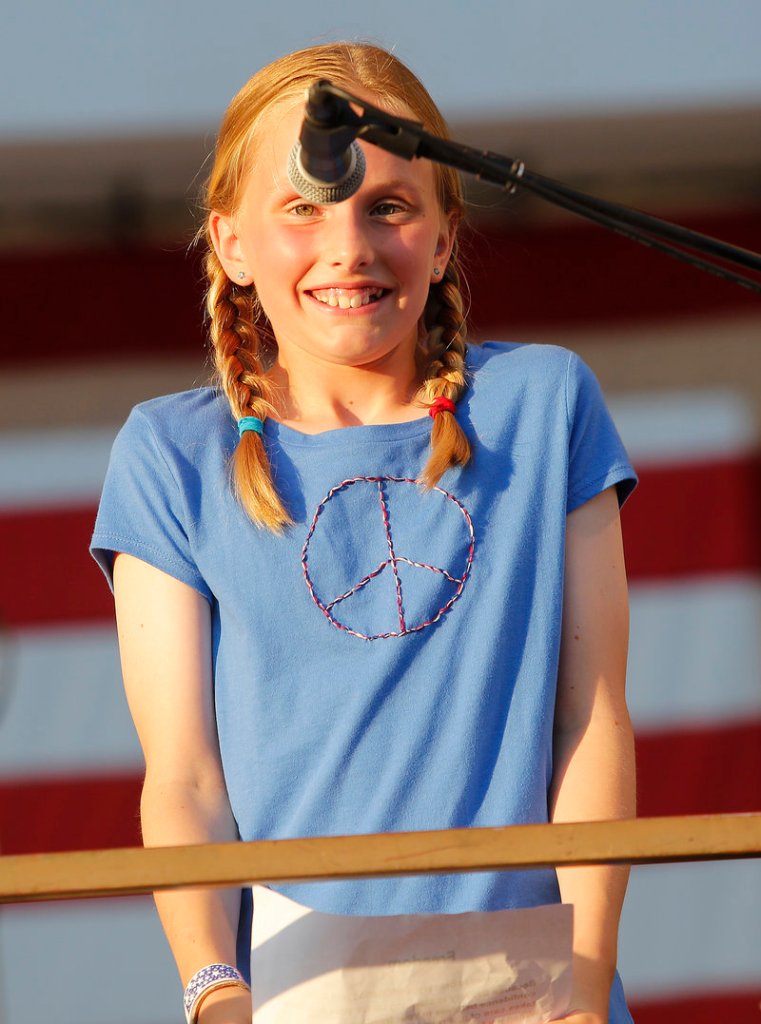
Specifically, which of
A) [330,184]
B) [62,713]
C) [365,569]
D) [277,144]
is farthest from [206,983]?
[62,713]

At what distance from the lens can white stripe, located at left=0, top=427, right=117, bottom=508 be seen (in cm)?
314

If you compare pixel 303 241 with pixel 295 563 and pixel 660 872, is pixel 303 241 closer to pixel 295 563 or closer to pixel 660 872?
pixel 295 563

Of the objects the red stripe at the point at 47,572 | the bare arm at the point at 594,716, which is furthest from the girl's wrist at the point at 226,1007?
the red stripe at the point at 47,572

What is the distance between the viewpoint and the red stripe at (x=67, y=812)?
3055 millimetres

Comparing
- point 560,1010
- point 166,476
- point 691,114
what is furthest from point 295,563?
point 691,114

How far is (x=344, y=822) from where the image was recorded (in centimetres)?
114

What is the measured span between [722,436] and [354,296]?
85.1 inches

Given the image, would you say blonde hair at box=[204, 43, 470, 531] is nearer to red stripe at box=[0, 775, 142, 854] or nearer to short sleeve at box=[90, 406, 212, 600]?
short sleeve at box=[90, 406, 212, 600]

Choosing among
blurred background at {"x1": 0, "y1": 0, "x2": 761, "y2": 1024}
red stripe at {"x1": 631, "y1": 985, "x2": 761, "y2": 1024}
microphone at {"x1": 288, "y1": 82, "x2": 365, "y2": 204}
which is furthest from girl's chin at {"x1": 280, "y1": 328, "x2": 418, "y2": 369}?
red stripe at {"x1": 631, "y1": 985, "x2": 761, "y2": 1024}

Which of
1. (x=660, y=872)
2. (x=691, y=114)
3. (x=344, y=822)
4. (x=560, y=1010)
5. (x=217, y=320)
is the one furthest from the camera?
(x=660, y=872)

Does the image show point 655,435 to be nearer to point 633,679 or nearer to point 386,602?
point 633,679

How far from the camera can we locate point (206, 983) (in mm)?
→ 1060

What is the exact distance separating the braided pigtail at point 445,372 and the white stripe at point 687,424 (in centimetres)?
188

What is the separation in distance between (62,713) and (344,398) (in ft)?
6.36
